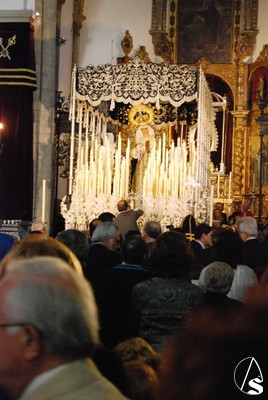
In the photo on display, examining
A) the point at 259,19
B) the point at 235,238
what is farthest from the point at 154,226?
the point at 259,19

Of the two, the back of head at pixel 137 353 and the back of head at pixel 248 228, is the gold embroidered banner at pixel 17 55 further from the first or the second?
the back of head at pixel 137 353

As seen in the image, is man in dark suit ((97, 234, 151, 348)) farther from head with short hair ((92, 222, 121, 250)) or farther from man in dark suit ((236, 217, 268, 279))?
man in dark suit ((236, 217, 268, 279))

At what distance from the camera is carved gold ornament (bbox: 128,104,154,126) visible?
62.4 ft

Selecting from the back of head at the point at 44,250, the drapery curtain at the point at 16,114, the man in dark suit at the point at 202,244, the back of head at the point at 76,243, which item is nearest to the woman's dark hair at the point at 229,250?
the back of head at the point at 76,243

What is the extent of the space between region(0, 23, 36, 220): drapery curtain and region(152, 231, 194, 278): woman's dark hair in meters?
11.0

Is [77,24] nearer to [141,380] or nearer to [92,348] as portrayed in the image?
[141,380]

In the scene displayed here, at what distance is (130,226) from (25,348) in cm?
1198

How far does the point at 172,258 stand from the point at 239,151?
19.4 m

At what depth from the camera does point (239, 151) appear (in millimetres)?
24438

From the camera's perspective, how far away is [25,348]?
206 centimetres

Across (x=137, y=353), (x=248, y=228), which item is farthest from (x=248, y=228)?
(x=137, y=353)

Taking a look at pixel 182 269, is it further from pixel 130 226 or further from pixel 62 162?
pixel 62 162

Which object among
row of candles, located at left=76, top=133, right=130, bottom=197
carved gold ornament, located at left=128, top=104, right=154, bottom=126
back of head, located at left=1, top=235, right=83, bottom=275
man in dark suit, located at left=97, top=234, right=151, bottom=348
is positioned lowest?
man in dark suit, located at left=97, top=234, right=151, bottom=348

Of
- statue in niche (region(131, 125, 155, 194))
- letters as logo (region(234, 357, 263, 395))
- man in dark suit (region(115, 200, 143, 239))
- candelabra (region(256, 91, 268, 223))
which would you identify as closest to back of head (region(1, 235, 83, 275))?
letters as logo (region(234, 357, 263, 395))
